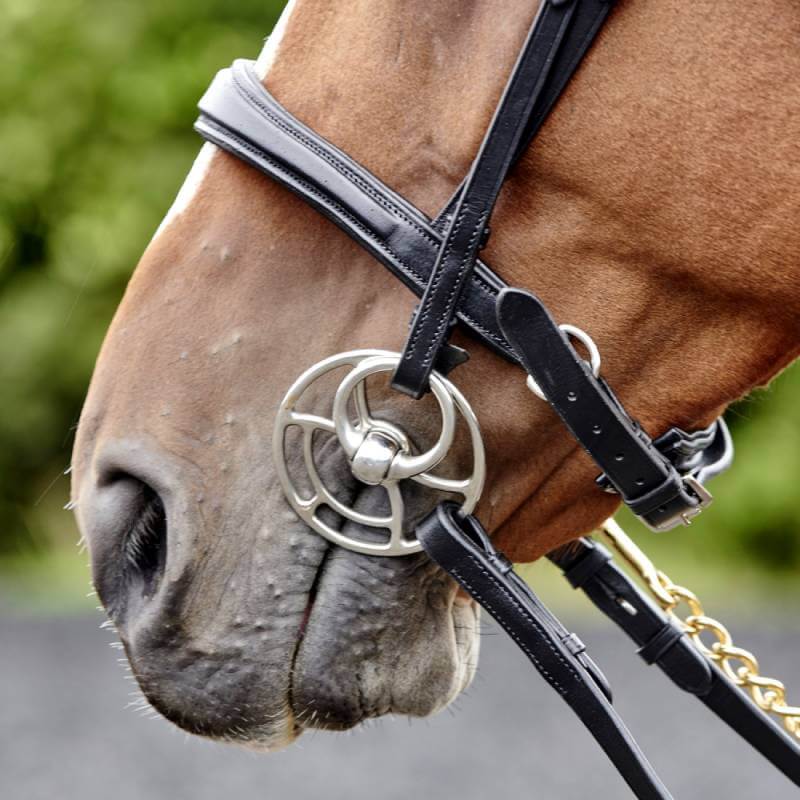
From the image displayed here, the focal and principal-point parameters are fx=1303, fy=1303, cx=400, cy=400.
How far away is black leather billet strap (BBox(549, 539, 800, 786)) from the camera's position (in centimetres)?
192

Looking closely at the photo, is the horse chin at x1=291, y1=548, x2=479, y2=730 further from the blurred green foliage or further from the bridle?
the blurred green foliage

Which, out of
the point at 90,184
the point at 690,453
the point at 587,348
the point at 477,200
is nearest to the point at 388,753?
the point at 90,184

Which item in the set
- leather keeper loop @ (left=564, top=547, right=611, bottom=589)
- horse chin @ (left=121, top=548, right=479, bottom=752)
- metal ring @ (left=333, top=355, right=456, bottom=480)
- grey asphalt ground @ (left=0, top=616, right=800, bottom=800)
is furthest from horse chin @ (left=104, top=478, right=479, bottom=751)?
grey asphalt ground @ (left=0, top=616, right=800, bottom=800)

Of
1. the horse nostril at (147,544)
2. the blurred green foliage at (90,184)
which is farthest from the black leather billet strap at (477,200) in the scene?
the blurred green foliage at (90,184)

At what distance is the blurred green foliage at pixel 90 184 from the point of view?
7309mm

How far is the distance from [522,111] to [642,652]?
0.86 m

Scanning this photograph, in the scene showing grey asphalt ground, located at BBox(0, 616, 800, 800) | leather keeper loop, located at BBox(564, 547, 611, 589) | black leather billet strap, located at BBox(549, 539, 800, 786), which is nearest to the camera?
black leather billet strap, located at BBox(549, 539, 800, 786)

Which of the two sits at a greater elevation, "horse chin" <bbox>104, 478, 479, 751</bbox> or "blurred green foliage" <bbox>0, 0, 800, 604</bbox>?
"horse chin" <bbox>104, 478, 479, 751</bbox>

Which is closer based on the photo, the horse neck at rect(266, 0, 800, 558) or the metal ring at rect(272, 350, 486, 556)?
the horse neck at rect(266, 0, 800, 558)

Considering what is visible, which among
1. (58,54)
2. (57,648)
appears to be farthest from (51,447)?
(58,54)

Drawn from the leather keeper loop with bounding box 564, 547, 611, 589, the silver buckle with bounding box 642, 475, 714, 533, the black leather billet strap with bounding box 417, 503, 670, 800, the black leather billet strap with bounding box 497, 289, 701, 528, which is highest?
the black leather billet strap with bounding box 497, 289, 701, 528

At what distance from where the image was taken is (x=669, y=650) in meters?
1.96

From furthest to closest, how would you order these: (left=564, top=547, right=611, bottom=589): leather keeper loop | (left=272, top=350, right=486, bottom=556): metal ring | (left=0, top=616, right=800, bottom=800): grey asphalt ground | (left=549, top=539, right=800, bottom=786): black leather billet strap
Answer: (left=0, top=616, right=800, bottom=800): grey asphalt ground
(left=564, top=547, right=611, bottom=589): leather keeper loop
(left=549, top=539, right=800, bottom=786): black leather billet strap
(left=272, top=350, right=486, bottom=556): metal ring

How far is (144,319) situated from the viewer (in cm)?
166
